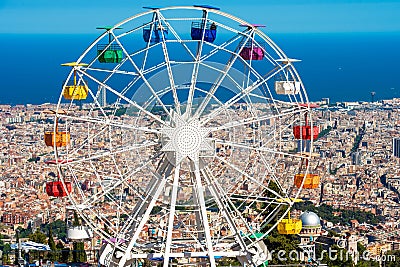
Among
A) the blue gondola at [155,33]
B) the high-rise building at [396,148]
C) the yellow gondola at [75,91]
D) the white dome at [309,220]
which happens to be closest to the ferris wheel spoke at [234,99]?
the blue gondola at [155,33]

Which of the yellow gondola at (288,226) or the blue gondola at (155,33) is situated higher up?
the blue gondola at (155,33)

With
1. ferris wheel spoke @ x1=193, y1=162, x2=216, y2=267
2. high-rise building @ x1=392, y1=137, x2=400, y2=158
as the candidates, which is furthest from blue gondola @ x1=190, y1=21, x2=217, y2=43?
high-rise building @ x1=392, y1=137, x2=400, y2=158

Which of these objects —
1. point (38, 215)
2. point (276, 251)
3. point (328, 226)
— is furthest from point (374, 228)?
point (276, 251)

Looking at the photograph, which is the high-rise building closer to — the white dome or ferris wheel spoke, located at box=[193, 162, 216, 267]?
the white dome

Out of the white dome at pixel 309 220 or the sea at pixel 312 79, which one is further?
the sea at pixel 312 79

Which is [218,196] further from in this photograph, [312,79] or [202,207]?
[312,79]

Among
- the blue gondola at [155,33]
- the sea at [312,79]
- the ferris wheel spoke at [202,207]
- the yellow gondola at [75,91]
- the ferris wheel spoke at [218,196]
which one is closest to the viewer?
the ferris wheel spoke at [202,207]

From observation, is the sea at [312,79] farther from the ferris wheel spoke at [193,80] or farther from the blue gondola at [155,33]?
the ferris wheel spoke at [193,80]

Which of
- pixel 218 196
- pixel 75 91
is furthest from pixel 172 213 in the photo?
pixel 75 91

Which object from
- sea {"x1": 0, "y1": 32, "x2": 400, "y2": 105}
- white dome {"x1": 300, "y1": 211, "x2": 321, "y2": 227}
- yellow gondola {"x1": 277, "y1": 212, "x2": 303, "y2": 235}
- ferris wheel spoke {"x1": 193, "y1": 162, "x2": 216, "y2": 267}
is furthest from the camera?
sea {"x1": 0, "y1": 32, "x2": 400, "y2": 105}

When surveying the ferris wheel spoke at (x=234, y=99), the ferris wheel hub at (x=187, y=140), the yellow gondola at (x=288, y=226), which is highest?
the ferris wheel spoke at (x=234, y=99)

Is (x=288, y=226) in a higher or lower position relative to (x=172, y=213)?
lower
